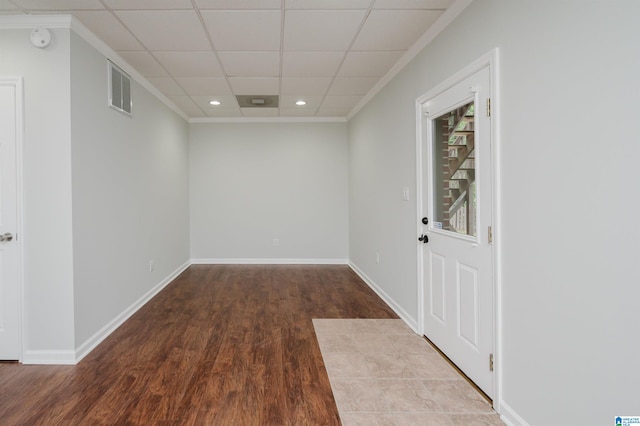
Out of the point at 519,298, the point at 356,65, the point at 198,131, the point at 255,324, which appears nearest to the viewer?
the point at 519,298

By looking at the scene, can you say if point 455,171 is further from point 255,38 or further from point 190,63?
point 190,63

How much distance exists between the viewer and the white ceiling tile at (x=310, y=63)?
133 inches

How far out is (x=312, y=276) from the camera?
5422mm

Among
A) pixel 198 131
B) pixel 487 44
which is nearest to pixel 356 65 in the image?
pixel 487 44

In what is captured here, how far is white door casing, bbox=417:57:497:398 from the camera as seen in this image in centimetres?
208

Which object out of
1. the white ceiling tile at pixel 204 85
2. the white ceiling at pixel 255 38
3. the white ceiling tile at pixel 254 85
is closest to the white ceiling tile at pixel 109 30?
the white ceiling at pixel 255 38

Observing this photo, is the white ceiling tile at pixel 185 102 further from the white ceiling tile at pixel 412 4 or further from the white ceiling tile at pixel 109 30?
the white ceiling tile at pixel 412 4

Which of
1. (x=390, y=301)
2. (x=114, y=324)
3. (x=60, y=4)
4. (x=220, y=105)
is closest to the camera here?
(x=60, y=4)

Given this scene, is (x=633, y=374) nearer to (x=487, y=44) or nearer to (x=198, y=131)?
(x=487, y=44)

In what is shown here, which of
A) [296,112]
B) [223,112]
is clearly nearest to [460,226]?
[296,112]

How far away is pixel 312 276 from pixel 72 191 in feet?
11.6

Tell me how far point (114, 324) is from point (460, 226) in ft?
10.7

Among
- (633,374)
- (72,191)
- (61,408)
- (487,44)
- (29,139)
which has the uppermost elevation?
(487,44)

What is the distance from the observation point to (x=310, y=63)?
141 inches
